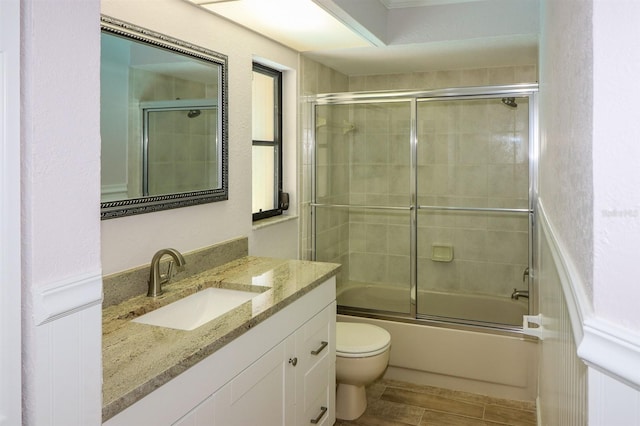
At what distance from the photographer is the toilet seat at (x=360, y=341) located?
2.93m

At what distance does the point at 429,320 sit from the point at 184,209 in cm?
185

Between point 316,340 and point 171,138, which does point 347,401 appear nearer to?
point 316,340

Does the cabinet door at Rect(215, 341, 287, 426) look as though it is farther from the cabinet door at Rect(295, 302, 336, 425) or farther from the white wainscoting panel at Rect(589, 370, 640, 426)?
the white wainscoting panel at Rect(589, 370, 640, 426)

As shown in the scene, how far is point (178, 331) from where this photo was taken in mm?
1716

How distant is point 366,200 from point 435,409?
5.09 feet

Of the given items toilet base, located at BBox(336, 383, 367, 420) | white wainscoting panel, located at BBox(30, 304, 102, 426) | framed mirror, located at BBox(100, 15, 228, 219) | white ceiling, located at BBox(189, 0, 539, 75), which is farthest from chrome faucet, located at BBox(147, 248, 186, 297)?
toilet base, located at BBox(336, 383, 367, 420)

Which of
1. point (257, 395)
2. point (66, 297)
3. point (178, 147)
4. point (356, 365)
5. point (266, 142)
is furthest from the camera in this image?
point (266, 142)

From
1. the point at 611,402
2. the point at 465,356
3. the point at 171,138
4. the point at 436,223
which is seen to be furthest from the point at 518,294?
the point at 611,402

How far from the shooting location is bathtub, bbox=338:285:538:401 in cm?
327

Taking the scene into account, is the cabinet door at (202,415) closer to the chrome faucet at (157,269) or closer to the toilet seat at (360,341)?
the chrome faucet at (157,269)

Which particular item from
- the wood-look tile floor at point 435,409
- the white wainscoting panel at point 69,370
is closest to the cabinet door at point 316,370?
the wood-look tile floor at point 435,409

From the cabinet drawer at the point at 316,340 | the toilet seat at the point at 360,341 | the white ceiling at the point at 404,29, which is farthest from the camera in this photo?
the toilet seat at the point at 360,341

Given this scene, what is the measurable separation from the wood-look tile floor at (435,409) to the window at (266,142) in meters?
1.30

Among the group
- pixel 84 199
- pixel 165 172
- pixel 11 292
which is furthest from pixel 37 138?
pixel 165 172
